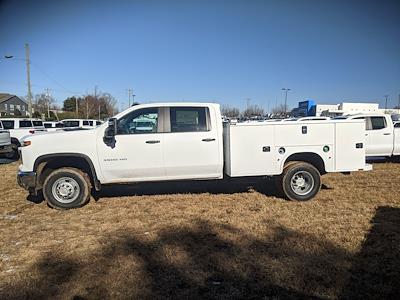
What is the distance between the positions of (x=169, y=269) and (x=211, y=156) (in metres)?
3.23

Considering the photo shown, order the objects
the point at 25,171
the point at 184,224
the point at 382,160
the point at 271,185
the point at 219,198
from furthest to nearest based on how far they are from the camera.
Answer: the point at 382,160 → the point at 271,185 → the point at 219,198 → the point at 25,171 → the point at 184,224

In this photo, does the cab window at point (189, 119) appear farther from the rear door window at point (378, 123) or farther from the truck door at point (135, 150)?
the rear door window at point (378, 123)

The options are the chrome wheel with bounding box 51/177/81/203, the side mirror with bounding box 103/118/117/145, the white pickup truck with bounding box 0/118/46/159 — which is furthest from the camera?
the white pickup truck with bounding box 0/118/46/159

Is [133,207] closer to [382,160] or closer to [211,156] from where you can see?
[211,156]

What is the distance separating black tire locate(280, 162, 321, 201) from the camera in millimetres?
7016

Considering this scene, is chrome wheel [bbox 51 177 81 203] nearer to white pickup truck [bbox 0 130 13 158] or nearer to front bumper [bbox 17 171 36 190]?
front bumper [bbox 17 171 36 190]

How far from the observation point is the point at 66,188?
681cm

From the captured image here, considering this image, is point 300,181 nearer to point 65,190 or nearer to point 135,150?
point 135,150

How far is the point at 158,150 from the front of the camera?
267 inches

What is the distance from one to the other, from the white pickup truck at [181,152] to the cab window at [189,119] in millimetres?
20

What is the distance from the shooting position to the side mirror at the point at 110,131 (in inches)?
258

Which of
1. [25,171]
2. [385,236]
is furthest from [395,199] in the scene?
[25,171]

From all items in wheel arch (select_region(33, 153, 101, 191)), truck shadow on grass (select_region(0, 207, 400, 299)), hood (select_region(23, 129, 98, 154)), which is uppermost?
hood (select_region(23, 129, 98, 154))

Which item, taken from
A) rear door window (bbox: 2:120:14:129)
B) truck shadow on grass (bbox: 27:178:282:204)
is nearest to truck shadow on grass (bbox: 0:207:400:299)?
truck shadow on grass (bbox: 27:178:282:204)
